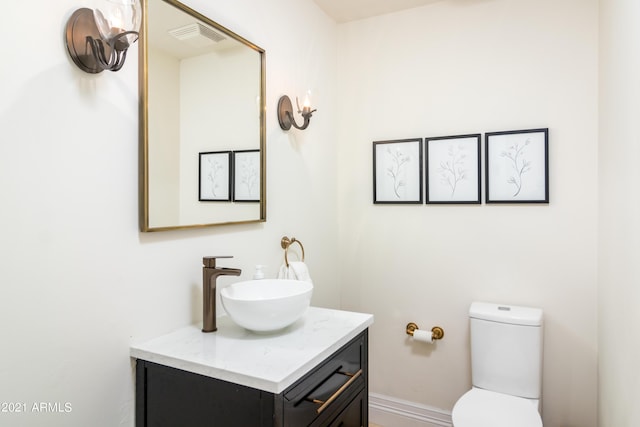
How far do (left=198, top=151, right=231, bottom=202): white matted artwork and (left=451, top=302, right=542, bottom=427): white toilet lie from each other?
142cm

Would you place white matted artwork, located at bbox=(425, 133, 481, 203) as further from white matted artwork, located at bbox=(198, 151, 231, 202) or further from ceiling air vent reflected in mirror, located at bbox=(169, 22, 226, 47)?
ceiling air vent reflected in mirror, located at bbox=(169, 22, 226, 47)

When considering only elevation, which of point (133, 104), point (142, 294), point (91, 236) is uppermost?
point (133, 104)

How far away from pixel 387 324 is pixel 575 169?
1.36 metres

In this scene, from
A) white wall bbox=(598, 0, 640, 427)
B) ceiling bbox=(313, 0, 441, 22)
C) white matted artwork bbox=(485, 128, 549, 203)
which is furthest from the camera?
ceiling bbox=(313, 0, 441, 22)

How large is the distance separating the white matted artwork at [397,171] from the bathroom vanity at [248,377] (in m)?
1.14

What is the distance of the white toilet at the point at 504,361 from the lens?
6.17 ft

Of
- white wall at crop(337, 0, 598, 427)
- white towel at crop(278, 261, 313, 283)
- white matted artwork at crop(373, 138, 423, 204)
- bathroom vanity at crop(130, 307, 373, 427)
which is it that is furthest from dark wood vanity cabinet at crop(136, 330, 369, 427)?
white matted artwork at crop(373, 138, 423, 204)

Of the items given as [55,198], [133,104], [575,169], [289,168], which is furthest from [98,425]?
[575,169]

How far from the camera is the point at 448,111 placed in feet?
7.63

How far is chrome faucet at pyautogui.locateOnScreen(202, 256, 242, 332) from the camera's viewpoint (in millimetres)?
1442

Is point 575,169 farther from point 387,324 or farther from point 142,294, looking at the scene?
point 142,294

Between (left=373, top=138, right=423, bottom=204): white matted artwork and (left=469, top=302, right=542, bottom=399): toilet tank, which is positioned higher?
(left=373, top=138, right=423, bottom=204): white matted artwork

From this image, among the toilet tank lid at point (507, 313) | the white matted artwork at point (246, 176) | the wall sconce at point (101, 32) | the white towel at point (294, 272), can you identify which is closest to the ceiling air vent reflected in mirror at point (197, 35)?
the wall sconce at point (101, 32)

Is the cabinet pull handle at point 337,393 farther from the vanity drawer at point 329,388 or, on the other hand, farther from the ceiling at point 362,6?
the ceiling at point 362,6
